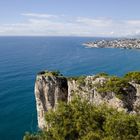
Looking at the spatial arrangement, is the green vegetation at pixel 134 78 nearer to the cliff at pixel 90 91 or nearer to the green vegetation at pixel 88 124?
the cliff at pixel 90 91

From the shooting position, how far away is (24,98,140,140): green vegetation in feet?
74.8

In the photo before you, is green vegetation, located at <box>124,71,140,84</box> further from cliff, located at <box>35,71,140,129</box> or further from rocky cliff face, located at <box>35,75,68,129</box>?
rocky cliff face, located at <box>35,75,68,129</box>

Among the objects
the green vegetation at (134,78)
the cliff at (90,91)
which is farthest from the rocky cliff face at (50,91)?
the green vegetation at (134,78)

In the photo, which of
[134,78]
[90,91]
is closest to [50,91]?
[90,91]

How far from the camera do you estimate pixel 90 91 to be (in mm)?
41625

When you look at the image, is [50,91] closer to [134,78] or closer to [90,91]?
[90,91]

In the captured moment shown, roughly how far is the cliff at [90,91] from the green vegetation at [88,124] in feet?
26.8

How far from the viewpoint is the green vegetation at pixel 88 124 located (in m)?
22.8

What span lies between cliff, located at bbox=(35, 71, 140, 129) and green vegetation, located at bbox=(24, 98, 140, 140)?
816cm

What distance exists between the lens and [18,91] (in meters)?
88.9

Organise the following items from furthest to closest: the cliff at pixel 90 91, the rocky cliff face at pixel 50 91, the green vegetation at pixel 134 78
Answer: the rocky cliff face at pixel 50 91
the green vegetation at pixel 134 78
the cliff at pixel 90 91

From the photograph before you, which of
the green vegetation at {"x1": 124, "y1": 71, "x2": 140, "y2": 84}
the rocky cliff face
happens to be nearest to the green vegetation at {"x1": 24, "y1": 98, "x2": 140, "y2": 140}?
the green vegetation at {"x1": 124, "y1": 71, "x2": 140, "y2": 84}

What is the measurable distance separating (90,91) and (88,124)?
16932 mm

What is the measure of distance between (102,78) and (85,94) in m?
3.37
